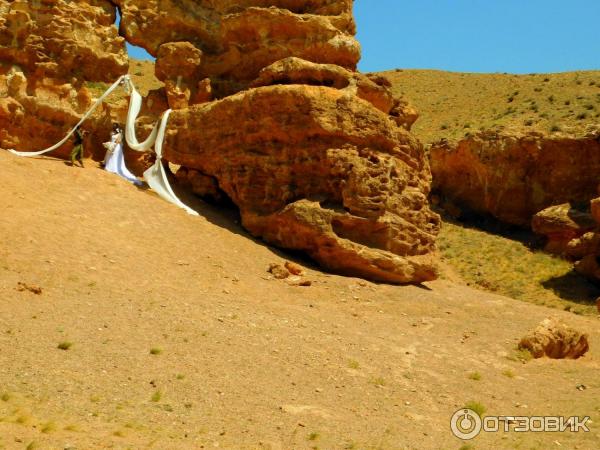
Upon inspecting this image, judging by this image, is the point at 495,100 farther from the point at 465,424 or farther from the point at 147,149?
the point at 465,424

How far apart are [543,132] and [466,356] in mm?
19851

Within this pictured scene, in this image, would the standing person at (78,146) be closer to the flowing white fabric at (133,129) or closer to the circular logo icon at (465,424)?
the flowing white fabric at (133,129)

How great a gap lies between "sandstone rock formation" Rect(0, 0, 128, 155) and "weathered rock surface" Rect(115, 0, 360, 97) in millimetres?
1077

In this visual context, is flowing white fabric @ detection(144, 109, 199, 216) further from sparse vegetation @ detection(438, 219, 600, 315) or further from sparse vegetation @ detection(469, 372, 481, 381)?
sparse vegetation @ detection(438, 219, 600, 315)

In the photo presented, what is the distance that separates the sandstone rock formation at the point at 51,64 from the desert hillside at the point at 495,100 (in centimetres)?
1787

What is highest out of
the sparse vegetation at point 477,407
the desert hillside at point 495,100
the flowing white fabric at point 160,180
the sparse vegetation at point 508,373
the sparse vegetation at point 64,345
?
the desert hillside at point 495,100

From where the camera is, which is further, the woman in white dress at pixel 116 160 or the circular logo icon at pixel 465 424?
the woman in white dress at pixel 116 160

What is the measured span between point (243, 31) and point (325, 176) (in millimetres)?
5406

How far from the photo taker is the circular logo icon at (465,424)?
28.7 feet

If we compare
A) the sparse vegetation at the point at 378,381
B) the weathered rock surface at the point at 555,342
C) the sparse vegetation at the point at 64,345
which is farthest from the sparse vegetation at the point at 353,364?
the sparse vegetation at the point at 64,345

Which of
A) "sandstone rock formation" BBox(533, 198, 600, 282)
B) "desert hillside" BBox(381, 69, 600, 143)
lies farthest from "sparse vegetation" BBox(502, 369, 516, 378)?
"desert hillside" BBox(381, 69, 600, 143)

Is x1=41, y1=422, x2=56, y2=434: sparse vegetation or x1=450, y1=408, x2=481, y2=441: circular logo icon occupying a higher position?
x1=450, y1=408, x2=481, y2=441: circular logo icon

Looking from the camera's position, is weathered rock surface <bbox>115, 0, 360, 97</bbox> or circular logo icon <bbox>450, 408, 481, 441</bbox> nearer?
circular logo icon <bbox>450, 408, 481, 441</bbox>

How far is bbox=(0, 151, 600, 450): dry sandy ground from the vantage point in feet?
26.0
